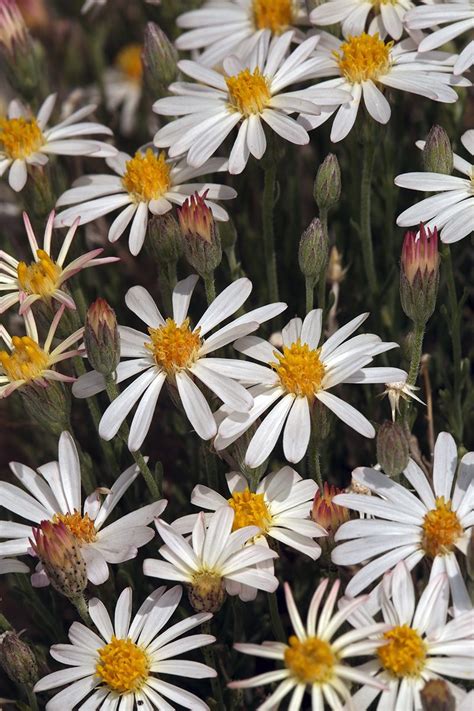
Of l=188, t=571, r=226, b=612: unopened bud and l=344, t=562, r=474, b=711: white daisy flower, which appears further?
l=188, t=571, r=226, b=612: unopened bud

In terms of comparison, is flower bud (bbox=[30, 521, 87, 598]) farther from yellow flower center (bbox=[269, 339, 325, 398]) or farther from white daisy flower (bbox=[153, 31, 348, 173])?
white daisy flower (bbox=[153, 31, 348, 173])

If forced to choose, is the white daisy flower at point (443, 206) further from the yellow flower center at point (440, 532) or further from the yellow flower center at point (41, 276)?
the yellow flower center at point (41, 276)

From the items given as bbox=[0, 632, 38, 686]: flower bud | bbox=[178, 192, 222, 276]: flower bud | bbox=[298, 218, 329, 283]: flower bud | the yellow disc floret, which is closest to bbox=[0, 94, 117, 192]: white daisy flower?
bbox=[178, 192, 222, 276]: flower bud

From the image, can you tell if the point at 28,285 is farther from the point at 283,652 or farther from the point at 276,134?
the point at 283,652

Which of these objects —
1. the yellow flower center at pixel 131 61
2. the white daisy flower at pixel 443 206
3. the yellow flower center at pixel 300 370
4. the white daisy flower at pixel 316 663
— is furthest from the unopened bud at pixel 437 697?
the yellow flower center at pixel 131 61

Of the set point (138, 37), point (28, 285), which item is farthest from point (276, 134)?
point (138, 37)
